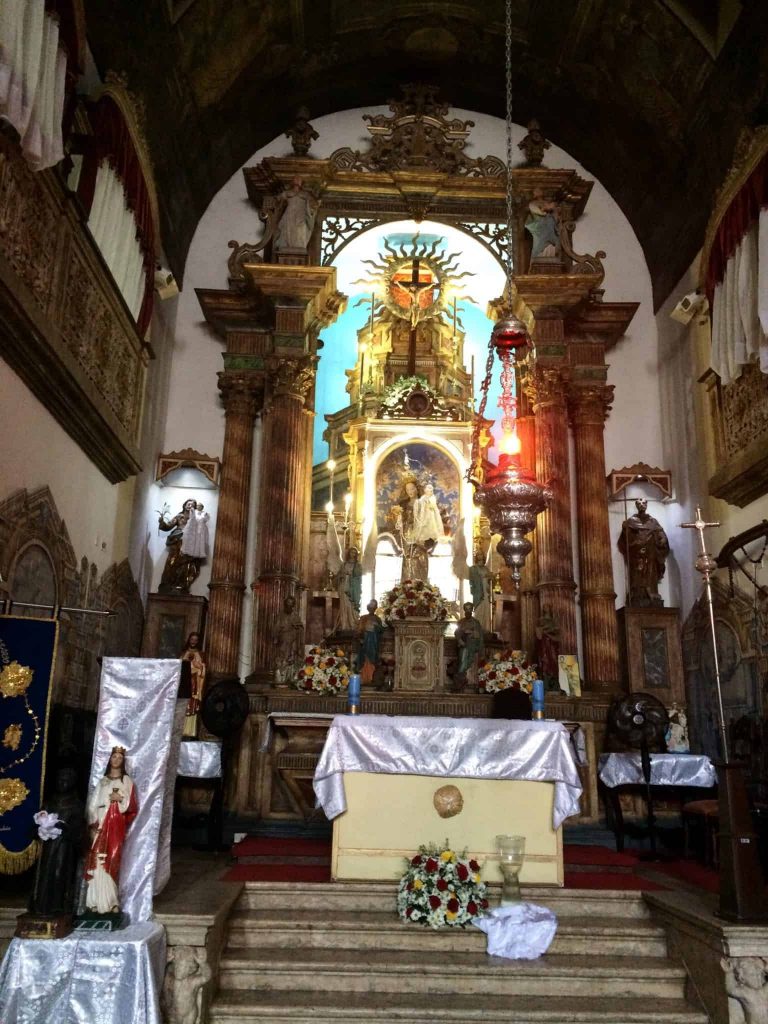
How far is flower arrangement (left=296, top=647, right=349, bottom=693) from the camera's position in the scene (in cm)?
927

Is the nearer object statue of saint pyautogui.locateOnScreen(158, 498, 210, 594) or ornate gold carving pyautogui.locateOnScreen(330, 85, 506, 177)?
statue of saint pyautogui.locateOnScreen(158, 498, 210, 594)

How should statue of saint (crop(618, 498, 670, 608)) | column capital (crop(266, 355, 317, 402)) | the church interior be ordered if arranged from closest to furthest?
the church interior → statue of saint (crop(618, 498, 670, 608)) → column capital (crop(266, 355, 317, 402))

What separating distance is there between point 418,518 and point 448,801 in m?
5.61

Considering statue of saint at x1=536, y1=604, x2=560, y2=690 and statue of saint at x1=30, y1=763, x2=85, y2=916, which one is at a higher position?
statue of saint at x1=536, y1=604, x2=560, y2=690

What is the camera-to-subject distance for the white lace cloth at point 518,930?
5.29 metres

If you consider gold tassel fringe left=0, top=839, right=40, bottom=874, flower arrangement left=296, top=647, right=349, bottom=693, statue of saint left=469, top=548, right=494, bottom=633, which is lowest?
gold tassel fringe left=0, top=839, right=40, bottom=874

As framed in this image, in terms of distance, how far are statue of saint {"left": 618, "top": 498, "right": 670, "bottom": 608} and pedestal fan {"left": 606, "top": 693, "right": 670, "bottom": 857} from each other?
2.22 meters

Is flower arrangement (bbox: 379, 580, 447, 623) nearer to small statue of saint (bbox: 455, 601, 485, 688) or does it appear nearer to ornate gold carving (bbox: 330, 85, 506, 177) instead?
small statue of saint (bbox: 455, 601, 485, 688)

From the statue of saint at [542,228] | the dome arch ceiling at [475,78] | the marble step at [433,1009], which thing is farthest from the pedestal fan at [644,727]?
the statue of saint at [542,228]

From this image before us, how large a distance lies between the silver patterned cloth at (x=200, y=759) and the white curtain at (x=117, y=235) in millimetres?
5062

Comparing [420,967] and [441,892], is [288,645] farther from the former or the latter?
[420,967]

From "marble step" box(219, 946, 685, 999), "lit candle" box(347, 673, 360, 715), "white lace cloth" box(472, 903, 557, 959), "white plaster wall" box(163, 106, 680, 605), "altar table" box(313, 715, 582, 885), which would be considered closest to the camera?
"marble step" box(219, 946, 685, 999)

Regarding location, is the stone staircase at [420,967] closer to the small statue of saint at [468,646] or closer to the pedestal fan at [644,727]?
the pedestal fan at [644,727]

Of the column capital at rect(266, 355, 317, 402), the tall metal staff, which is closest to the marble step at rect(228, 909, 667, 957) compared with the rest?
the tall metal staff
